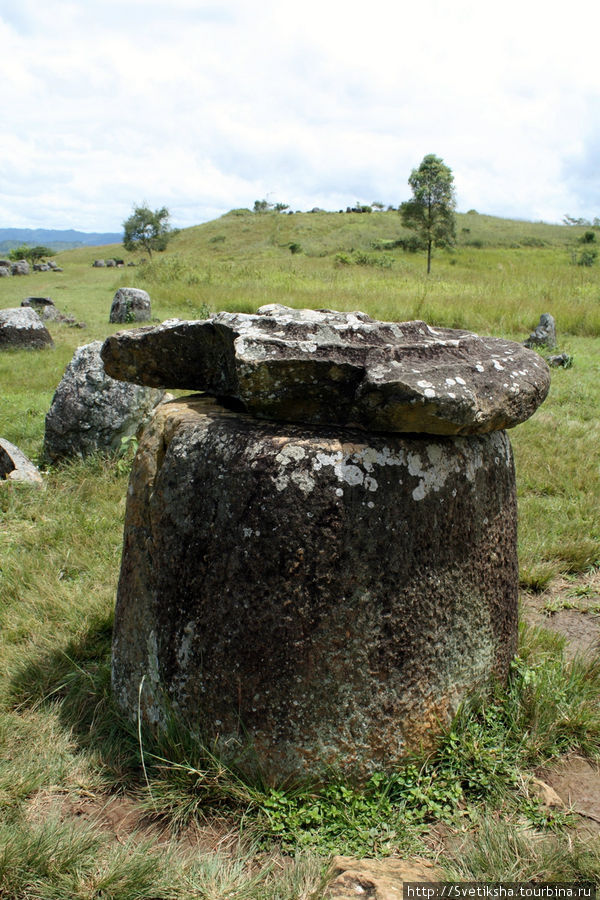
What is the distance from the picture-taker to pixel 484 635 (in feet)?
9.27

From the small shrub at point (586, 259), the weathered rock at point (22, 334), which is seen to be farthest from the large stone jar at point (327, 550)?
the small shrub at point (586, 259)

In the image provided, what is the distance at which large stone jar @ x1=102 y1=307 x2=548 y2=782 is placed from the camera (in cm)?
243

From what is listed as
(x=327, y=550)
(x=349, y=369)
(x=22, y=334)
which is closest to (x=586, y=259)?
(x=22, y=334)

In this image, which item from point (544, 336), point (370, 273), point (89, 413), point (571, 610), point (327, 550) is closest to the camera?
point (327, 550)

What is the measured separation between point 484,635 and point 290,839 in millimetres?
1124

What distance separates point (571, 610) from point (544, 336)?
8982mm

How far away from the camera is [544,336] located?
1200cm

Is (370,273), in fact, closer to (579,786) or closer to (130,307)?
(130,307)

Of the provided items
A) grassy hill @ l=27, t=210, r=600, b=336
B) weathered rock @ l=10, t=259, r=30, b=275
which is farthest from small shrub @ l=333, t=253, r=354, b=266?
weathered rock @ l=10, t=259, r=30, b=275

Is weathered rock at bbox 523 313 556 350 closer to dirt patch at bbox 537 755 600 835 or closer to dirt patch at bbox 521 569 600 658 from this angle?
dirt patch at bbox 521 569 600 658

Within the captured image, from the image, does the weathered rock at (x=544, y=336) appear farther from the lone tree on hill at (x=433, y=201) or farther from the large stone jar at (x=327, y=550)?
the lone tree on hill at (x=433, y=201)

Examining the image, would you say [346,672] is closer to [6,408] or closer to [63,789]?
[63,789]

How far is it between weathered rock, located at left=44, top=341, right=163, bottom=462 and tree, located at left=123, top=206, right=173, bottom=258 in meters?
44.4

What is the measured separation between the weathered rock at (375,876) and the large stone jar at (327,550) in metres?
0.35
